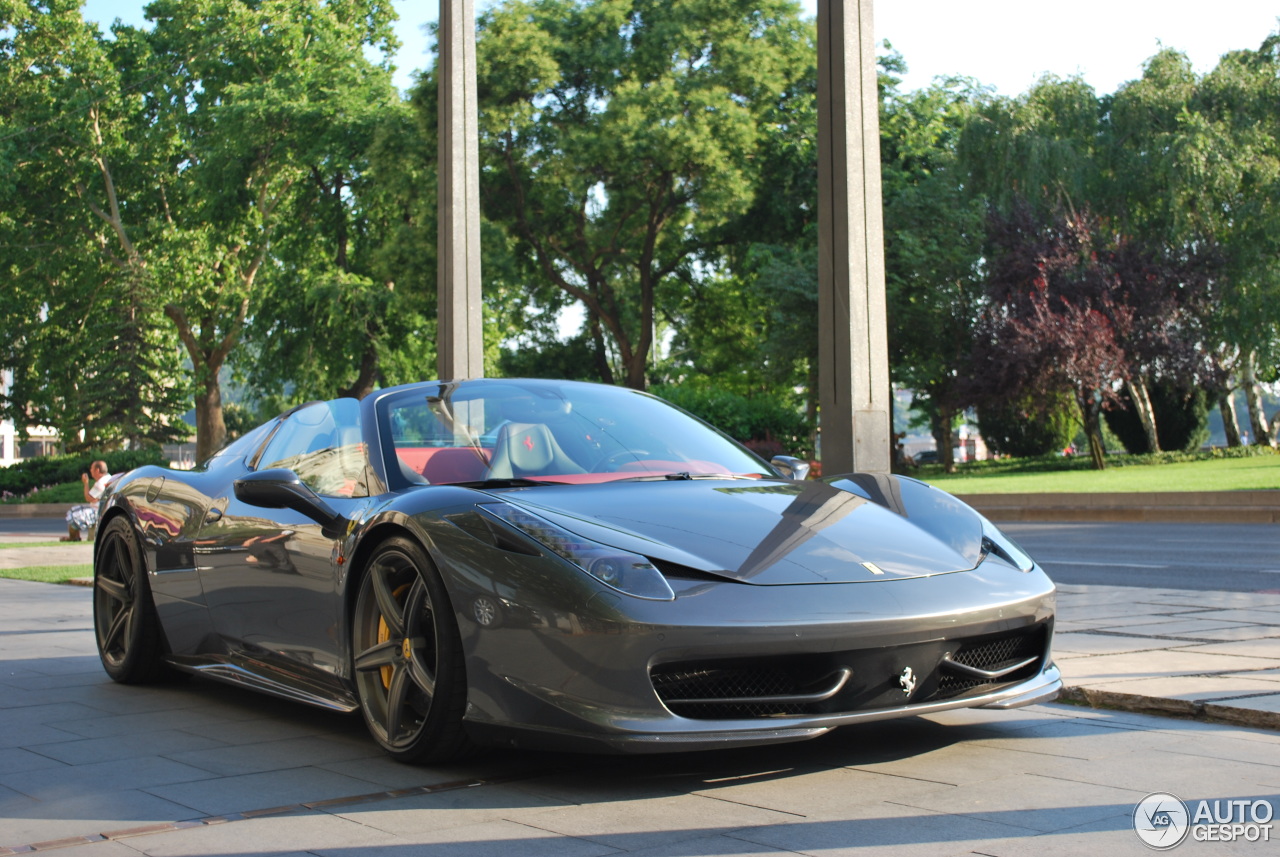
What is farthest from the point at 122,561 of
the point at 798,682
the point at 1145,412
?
the point at 1145,412

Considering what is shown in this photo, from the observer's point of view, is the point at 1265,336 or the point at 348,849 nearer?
the point at 348,849

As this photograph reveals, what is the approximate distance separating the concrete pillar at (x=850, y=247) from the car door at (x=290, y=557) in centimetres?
255

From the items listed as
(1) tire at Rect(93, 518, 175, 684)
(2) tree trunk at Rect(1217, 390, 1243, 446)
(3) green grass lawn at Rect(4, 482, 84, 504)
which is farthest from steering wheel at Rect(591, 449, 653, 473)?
(3) green grass lawn at Rect(4, 482, 84, 504)

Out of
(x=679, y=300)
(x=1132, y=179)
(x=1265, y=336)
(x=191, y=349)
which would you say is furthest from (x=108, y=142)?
(x=1265, y=336)

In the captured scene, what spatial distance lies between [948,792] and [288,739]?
2.53m

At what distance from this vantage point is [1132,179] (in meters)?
36.5

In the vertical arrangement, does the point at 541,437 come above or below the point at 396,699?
above

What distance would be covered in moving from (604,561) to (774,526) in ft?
2.32

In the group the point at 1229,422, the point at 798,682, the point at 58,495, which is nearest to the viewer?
the point at 798,682

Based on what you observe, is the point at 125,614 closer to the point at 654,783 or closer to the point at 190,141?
the point at 654,783

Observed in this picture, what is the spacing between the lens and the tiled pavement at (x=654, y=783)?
3430 mm

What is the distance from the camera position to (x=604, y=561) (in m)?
3.89

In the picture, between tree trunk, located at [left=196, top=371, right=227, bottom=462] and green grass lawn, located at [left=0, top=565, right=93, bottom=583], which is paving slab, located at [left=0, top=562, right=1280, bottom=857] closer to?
green grass lawn, located at [left=0, top=565, right=93, bottom=583]

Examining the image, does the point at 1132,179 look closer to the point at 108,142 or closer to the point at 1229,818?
the point at 108,142
